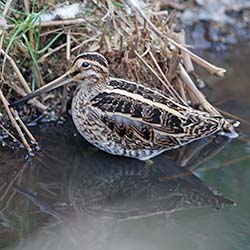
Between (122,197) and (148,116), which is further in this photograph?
(148,116)

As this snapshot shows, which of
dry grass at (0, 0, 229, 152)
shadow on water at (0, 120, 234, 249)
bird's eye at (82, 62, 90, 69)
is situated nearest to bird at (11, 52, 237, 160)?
bird's eye at (82, 62, 90, 69)

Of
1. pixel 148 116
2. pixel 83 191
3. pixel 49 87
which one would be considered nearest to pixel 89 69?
pixel 49 87

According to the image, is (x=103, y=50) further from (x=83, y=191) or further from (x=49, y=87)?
(x=83, y=191)

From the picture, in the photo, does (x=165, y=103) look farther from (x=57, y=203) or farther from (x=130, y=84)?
(x=57, y=203)

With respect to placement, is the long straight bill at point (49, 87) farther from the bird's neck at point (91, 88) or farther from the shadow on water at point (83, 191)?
the shadow on water at point (83, 191)

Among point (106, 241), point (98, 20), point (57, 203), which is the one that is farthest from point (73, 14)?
point (106, 241)

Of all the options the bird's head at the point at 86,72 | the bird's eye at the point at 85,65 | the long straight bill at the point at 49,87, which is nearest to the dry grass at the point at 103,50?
the long straight bill at the point at 49,87
